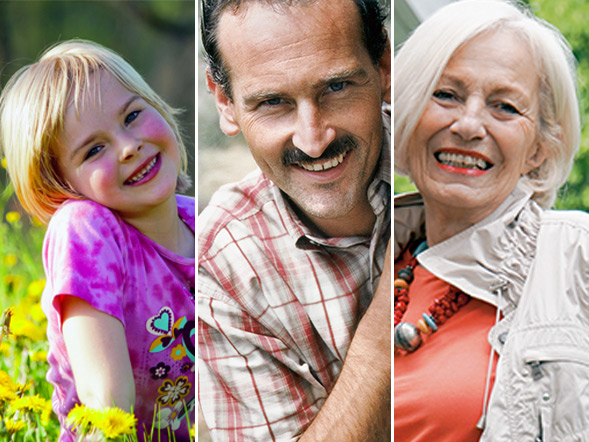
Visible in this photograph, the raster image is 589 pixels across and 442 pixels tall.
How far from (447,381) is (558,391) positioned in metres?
0.31

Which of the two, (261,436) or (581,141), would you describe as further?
(581,141)

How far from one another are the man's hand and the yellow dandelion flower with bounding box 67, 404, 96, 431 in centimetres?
59

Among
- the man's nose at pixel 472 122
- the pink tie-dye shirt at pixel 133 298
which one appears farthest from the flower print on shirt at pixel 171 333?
the man's nose at pixel 472 122

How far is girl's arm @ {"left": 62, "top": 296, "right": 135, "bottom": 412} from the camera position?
1.84m

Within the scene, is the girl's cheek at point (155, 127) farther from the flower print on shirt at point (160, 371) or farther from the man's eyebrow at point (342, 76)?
the flower print on shirt at point (160, 371)

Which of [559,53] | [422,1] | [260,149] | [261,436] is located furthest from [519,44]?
[261,436]

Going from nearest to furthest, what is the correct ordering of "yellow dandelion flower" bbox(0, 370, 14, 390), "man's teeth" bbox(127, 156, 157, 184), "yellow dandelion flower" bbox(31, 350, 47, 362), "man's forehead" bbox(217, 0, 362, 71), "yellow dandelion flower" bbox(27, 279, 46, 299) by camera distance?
"man's forehead" bbox(217, 0, 362, 71) → "man's teeth" bbox(127, 156, 157, 184) → "yellow dandelion flower" bbox(0, 370, 14, 390) → "yellow dandelion flower" bbox(31, 350, 47, 362) → "yellow dandelion flower" bbox(27, 279, 46, 299)

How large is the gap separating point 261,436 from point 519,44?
1.36m

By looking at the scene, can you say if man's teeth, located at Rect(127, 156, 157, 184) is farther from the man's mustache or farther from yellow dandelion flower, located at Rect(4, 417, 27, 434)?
yellow dandelion flower, located at Rect(4, 417, 27, 434)

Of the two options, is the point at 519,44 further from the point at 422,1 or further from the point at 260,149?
the point at 260,149

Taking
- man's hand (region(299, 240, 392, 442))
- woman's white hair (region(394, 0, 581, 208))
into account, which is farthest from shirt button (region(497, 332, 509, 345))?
woman's white hair (region(394, 0, 581, 208))

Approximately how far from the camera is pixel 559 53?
198cm

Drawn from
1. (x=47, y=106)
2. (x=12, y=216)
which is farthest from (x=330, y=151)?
(x=12, y=216)

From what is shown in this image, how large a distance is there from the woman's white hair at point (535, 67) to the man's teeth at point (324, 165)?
0.29m
